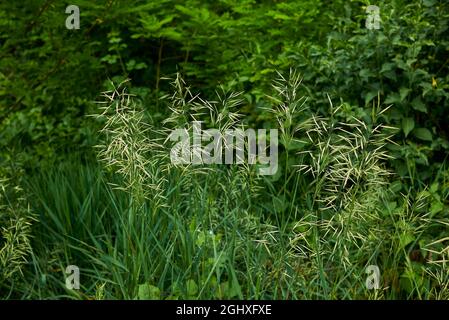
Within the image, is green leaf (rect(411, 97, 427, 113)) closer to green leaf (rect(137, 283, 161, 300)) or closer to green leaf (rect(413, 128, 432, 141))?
green leaf (rect(413, 128, 432, 141))

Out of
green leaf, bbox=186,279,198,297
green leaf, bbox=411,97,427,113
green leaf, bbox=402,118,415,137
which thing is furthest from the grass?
green leaf, bbox=411,97,427,113

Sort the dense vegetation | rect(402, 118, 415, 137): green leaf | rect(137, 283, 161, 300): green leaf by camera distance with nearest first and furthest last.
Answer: rect(137, 283, 161, 300): green leaf, the dense vegetation, rect(402, 118, 415, 137): green leaf

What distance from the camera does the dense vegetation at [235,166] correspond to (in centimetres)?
387

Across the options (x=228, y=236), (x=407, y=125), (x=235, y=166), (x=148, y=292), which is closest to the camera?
(x=148, y=292)

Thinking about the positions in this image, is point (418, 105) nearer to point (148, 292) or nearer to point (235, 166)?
point (235, 166)

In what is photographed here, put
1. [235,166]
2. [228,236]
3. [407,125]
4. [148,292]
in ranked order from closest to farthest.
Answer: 1. [148,292]
2. [235,166]
3. [228,236]
4. [407,125]

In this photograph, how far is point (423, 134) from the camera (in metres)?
5.45

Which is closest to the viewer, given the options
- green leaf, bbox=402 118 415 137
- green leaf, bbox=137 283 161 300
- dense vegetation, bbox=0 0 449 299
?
green leaf, bbox=137 283 161 300

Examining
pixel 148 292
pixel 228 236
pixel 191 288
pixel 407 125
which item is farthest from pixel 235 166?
pixel 407 125

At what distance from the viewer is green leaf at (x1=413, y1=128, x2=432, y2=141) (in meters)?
5.41

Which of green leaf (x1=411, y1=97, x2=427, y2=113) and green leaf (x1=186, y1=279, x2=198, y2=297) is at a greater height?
green leaf (x1=411, y1=97, x2=427, y2=113)

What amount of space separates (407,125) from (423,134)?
0.13m

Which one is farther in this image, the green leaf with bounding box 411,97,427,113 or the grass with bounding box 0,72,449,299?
the green leaf with bounding box 411,97,427,113
